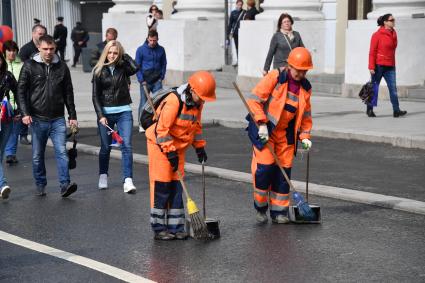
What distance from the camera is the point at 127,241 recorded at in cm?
857

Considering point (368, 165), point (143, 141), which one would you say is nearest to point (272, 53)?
point (143, 141)

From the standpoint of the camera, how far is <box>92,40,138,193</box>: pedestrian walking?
11008mm

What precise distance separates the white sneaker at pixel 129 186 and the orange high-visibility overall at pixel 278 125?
197cm

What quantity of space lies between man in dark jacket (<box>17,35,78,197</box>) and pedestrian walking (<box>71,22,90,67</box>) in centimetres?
2195

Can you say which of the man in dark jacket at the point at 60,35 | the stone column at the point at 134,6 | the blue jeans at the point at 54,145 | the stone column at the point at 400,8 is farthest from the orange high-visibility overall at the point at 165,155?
the man in dark jacket at the point at 60,35

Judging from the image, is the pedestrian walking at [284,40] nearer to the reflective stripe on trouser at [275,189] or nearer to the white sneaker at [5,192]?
the white sneaker at [5,192]

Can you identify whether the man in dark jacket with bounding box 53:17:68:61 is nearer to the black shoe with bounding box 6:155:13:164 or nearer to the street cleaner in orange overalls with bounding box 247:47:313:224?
the black shoe with bounding box 6:155:13:164

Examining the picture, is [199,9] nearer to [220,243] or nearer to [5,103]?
[5,103]

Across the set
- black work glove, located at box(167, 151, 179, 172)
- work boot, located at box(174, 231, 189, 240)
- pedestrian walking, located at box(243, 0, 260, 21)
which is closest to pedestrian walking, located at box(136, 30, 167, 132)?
work boot, located at box(174, 231, 189, 240)

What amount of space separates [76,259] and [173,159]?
3.62 feet

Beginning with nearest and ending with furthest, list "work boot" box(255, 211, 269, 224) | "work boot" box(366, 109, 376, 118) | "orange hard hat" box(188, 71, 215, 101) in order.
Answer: "orange hard hat" box(188, 71, 215, 101) < "work boot" box(255, 211, 269, 224) < "work boot" box(366, 109, 376, 118)

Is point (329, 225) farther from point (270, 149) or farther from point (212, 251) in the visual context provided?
point (212, 251)

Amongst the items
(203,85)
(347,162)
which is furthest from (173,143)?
(347,162)

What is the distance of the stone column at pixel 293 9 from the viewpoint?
21797 millimetres
